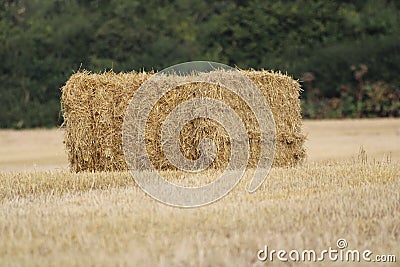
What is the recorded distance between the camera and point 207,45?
81.7ft

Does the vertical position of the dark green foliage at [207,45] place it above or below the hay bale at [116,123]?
above

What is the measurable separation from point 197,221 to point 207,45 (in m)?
19.5

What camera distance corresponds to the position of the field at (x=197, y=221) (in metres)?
4.73

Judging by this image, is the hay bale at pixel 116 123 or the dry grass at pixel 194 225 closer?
the dry grass at pixel 194 225

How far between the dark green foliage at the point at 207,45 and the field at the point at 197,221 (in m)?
13.1

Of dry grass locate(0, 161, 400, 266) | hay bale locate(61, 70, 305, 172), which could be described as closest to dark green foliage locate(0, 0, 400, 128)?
hay bale locate(61, 70, 305, 172)
